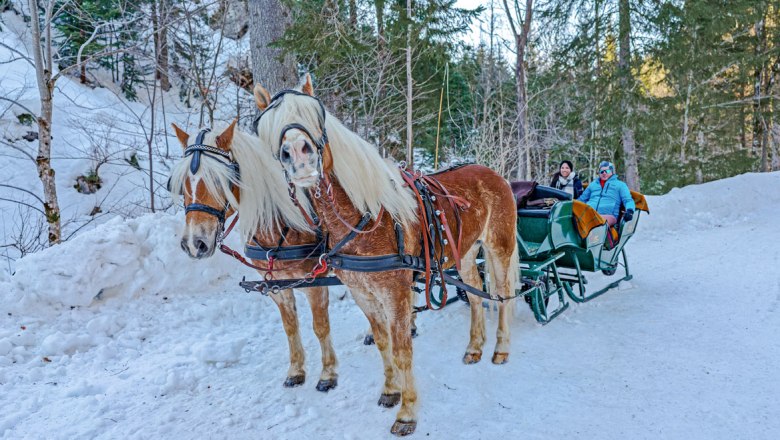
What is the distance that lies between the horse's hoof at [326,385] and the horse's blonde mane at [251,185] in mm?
1193

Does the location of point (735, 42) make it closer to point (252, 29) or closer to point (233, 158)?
point (252, 29)

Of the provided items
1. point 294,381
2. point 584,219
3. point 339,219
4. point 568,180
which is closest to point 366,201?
point 339,219

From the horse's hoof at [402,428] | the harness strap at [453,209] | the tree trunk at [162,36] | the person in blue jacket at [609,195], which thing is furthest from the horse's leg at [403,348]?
the tree trunk at [162,36]

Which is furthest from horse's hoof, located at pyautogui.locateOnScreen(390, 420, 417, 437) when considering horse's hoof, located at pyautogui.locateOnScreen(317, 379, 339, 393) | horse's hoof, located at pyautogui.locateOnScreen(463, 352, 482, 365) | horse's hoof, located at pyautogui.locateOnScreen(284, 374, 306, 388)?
horse's hoof, located at pyautogui.locateOnScreen(463, 352, 482, 365)

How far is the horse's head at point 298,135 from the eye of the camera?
187 centimetres

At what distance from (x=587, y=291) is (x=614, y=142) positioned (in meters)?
8.10

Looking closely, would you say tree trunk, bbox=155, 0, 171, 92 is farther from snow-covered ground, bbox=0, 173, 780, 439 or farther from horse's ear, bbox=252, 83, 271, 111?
horse's ear, bbox=252, 83, 271, 111

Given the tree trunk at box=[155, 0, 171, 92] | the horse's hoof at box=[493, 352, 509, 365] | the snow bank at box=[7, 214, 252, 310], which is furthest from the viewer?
the tree trunk at box=[155, 0, 171, 92]

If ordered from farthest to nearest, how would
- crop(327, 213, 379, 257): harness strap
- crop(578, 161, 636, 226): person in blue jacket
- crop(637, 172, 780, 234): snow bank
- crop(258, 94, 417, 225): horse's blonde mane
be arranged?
crop(637, 172, 780, 234): snow bank
crop(578, 161, 636, 226): person in blue jacket
crop(327, 213, 379, 257): harness strap
crop(258, 94, 417, 225): horse's blonde mane

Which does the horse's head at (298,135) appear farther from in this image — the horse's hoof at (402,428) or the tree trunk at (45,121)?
the tree trunk at (45,121)

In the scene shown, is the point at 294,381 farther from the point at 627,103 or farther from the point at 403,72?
the point at 627,103

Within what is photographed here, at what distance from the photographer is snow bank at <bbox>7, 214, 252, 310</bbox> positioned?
13.0 feet

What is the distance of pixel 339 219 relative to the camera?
235 centimetres

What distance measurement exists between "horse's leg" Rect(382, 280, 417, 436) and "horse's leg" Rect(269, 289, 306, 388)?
975 millimetres
